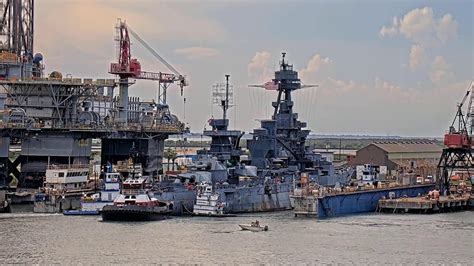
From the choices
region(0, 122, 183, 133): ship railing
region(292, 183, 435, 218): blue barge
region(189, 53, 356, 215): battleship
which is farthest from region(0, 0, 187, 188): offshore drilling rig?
region(292, 183, 435, 218): blue barge

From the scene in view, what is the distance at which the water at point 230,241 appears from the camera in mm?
59781

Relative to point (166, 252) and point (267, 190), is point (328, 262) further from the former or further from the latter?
point (267, 190)

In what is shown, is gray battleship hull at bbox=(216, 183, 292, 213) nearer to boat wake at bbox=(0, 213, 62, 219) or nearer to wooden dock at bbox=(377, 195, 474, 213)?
wooden dock at bbox=(377, 195, 474, 213)

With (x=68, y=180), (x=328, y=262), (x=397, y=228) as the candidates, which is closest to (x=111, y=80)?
(x=68, y=180)

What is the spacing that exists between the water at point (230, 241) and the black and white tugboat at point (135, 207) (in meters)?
1.50

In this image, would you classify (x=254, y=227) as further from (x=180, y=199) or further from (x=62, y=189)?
(x=62, y=189)

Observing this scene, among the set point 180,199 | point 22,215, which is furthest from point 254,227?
point 22,215

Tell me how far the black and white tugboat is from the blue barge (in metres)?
13.0

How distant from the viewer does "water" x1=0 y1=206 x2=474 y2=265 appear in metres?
59.8

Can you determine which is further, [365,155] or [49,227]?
[365,155]

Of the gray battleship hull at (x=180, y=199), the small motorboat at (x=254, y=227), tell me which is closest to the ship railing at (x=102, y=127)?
the gray battleship hull at (x=180, y=199)

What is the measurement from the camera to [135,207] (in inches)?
3115

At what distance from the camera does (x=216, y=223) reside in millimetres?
79000

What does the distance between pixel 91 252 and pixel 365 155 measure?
3502 inches
